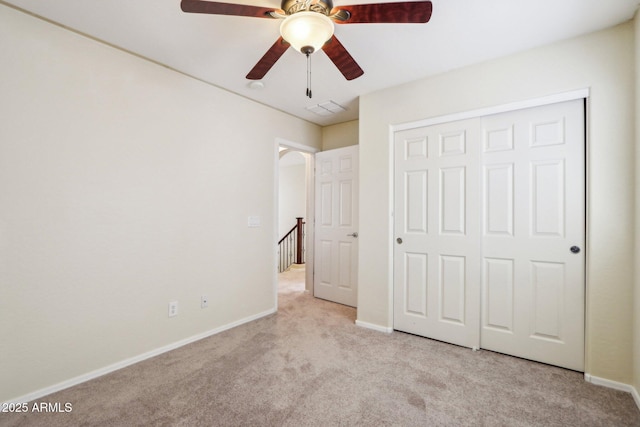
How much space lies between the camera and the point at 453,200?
2.71 meters

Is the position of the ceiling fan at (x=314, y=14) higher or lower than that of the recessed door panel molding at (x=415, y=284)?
higher

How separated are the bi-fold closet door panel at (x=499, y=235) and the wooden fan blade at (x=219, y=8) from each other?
1.90 m

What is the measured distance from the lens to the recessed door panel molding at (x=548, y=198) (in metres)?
2.27

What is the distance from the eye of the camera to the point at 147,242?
2479 millimetres

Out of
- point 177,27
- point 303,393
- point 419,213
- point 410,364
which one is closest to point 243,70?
point 177,27

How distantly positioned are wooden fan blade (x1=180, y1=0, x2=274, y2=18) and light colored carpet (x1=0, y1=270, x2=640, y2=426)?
86.9 inches

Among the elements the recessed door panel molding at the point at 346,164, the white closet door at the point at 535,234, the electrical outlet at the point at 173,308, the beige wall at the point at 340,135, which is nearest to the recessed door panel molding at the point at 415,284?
the white closet door at the point at 535,234

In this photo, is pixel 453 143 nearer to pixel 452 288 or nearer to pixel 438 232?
pixel 438 232

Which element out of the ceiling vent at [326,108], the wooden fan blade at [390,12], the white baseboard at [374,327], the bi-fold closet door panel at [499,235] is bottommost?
the white baseboard at [374,327]

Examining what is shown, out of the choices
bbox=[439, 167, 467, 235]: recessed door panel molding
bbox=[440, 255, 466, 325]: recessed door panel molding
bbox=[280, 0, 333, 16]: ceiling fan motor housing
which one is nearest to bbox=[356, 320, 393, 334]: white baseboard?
bbox=[440, 255, 466, 325]: recessed door panel molding

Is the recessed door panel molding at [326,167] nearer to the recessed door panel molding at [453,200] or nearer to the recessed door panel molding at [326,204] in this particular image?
the recessed door panel molding at [326,204]

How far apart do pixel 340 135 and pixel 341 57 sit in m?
2.39

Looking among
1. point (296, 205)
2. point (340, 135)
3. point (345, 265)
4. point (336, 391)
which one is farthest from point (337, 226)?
point (296, 205)

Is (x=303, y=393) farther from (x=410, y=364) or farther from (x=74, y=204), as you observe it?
(x=74, y=204)
